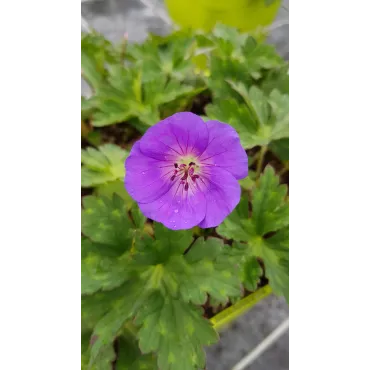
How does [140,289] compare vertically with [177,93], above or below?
below

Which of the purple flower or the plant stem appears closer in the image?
the purple flower

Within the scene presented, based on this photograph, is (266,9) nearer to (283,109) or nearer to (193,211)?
(283,109)

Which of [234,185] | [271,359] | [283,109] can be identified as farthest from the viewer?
[271,359]

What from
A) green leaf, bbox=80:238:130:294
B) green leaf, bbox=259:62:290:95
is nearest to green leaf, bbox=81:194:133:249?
green leaf, bbox=80:238:130:294

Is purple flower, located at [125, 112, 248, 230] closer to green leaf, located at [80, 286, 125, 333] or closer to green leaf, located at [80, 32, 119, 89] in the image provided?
green leaf, located at [80, 286, 125, 333]

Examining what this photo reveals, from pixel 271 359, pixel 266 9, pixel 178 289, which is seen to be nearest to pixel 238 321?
pixel 271 359
